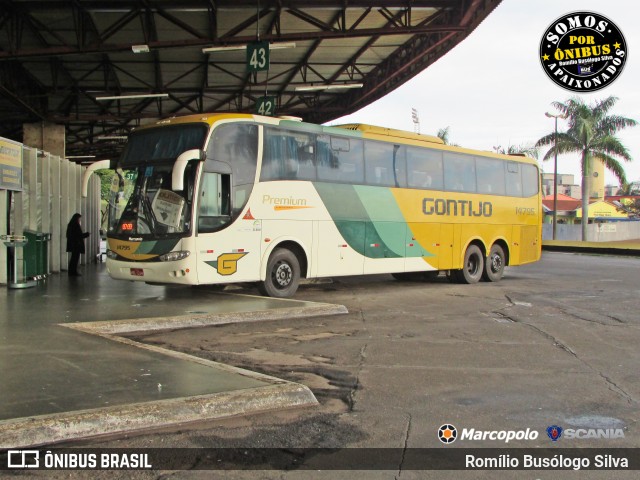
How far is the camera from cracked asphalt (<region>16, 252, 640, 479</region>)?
5082mm

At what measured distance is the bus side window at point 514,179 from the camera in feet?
64.8

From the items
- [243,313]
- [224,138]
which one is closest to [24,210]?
[224,138]

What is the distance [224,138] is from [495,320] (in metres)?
5.79

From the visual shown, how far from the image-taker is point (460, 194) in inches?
714

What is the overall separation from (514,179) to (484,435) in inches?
622

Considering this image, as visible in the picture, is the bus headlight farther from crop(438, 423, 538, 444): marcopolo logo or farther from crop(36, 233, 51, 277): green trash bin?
crop(438, 423, 538, 444): marcopolo logo

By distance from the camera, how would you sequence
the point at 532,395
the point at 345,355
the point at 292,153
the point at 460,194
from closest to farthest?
the point at 532,395 → the point at 345,355 → the point at 292,153 → the point at 460,194

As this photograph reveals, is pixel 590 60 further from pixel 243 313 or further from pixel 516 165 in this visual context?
pixel 243 313

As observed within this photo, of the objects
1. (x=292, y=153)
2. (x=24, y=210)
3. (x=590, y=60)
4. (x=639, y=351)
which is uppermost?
(x=590, y=60)

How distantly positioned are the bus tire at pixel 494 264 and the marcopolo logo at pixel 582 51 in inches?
220

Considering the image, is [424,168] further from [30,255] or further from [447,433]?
[447,433]

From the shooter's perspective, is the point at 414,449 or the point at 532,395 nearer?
the point at 414,449

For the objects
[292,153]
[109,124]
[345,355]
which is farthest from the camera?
[109,124]

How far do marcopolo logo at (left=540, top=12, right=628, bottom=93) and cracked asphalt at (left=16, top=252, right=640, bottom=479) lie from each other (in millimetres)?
4937
